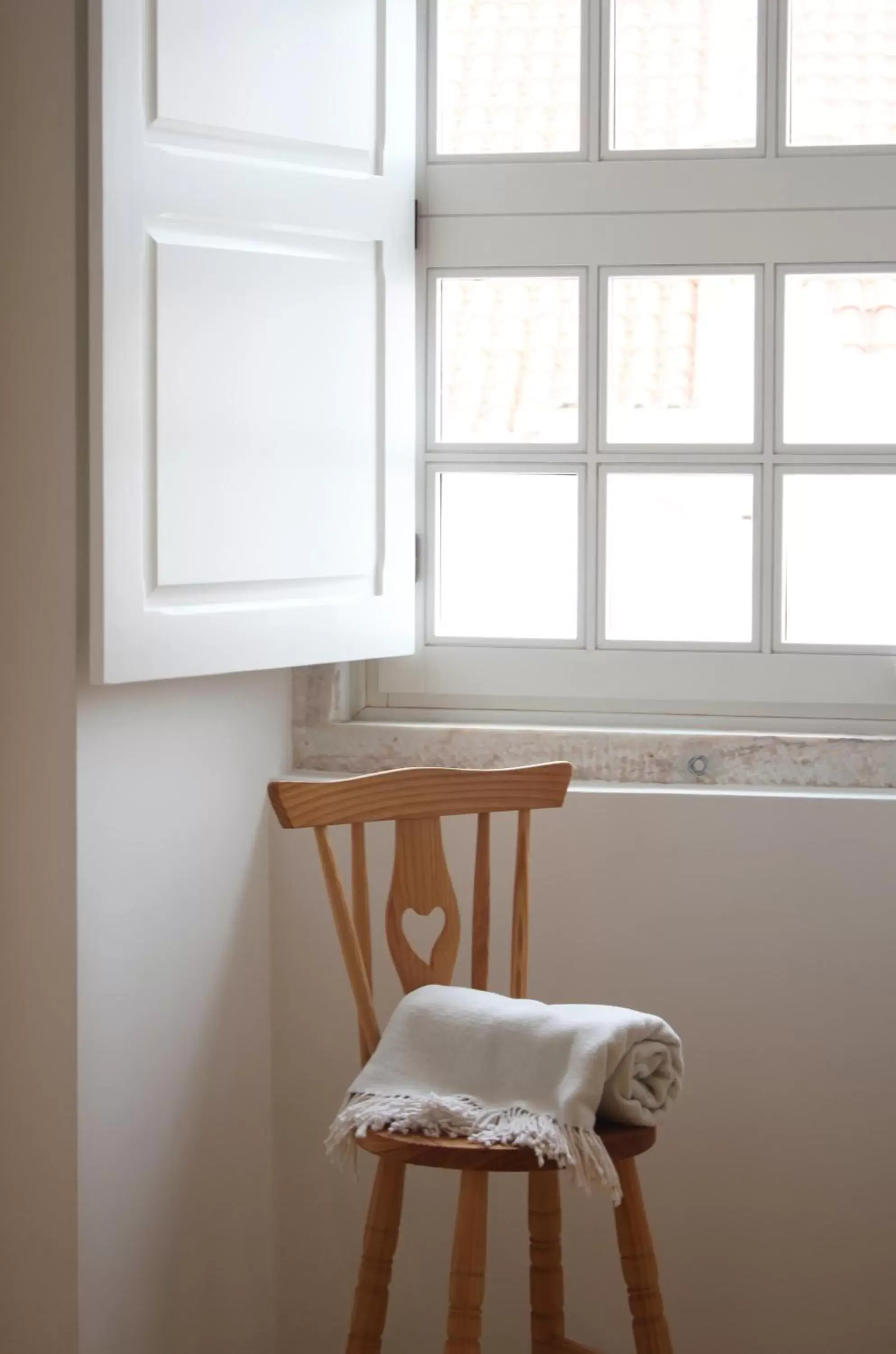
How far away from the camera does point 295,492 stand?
1959 millimetres

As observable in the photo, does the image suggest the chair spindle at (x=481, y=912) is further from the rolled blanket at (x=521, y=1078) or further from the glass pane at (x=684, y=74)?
the glass pane at (x=684, y=74)

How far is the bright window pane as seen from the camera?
7.34 ft

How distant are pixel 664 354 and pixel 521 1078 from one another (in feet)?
4.03

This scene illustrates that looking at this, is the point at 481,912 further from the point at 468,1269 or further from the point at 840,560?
the point at 840,560

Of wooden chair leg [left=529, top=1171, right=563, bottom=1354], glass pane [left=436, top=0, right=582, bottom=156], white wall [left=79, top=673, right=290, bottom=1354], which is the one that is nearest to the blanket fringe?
wooden chair leg [left=529, top=1171, right=563, bottom=1354]

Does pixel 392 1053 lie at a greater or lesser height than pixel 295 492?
lesser

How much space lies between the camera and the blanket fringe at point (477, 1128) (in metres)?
1.49

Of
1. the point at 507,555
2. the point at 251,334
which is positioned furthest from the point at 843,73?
the point at 251,334

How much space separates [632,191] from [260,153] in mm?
666

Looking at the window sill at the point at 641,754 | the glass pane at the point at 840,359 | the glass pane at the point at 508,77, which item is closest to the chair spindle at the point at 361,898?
the window sill at the point at 641,754

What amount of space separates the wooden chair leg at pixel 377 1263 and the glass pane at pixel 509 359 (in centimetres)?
119

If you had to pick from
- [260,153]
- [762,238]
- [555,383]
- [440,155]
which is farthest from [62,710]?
[762,238]

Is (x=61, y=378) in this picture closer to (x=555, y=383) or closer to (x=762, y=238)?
(x=555, y=383)

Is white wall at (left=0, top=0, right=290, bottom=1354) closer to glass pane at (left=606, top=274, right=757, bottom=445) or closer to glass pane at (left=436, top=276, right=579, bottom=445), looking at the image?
glass pane at (left=436, top=276, right=579, bottom=445)
